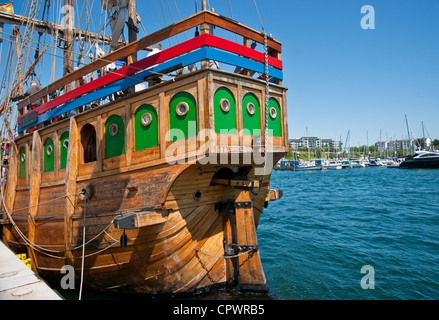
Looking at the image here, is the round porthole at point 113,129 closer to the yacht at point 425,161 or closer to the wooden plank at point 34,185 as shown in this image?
the wooden plank at point 34,185

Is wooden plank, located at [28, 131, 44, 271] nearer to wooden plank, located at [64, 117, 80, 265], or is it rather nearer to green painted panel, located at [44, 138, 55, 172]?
green painted panel, located at [44, 138, 55, 172]

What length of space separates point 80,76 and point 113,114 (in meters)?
1.40

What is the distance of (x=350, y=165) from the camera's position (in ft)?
274

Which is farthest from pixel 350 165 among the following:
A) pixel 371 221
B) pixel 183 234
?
pixel 183 234

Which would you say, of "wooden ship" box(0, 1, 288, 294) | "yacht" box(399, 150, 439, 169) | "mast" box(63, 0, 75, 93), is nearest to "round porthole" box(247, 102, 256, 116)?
"wooden ship" box(0, 1, 288, 294)

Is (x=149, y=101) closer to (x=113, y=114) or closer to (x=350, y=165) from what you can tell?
(x=113, y=114)

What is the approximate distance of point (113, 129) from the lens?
6.06 metres

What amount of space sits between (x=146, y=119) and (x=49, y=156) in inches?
148

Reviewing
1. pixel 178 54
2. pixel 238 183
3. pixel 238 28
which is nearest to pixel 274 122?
pixel 238 183

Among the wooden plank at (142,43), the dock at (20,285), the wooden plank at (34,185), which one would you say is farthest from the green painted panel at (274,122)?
the wooden plank at (34,185)

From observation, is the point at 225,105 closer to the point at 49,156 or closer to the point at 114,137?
the point at 114,137

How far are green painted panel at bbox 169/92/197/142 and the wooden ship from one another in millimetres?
21

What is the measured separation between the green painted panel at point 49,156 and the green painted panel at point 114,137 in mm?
2297

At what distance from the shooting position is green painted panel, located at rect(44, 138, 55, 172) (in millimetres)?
7434
